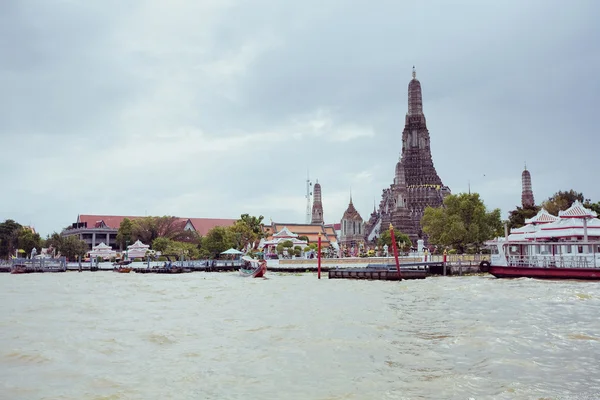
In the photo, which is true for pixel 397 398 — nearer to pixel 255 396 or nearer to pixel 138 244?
pixel 255 396

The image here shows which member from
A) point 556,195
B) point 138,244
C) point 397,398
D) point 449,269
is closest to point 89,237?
point 138,244

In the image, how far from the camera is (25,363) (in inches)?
427

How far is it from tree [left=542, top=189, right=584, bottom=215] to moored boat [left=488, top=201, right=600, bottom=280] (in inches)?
847

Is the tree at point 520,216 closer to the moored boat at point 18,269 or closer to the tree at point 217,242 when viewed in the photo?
the tree at point 217,242

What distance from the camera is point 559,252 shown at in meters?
38.9

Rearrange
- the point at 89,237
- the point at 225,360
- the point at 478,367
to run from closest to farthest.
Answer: the point at 478,367 → the point at 225,360 → the point at 89,237

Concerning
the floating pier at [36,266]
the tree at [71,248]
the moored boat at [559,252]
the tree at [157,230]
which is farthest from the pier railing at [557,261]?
the tree at [71,248]

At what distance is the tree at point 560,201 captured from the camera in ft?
201

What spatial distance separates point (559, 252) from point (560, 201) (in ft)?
85.1

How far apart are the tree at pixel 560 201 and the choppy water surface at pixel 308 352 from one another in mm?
44593

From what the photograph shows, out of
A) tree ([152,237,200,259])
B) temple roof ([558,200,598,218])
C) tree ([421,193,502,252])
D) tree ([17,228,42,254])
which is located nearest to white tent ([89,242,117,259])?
tree ([152,237,200,259])

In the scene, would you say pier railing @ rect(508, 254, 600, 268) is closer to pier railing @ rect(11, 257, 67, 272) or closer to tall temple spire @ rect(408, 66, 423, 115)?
pier railing @ rect(11, 257, 67, 272)

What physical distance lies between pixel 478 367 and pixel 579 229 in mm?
32271

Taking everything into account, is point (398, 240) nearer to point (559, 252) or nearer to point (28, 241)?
point (559, 252)
